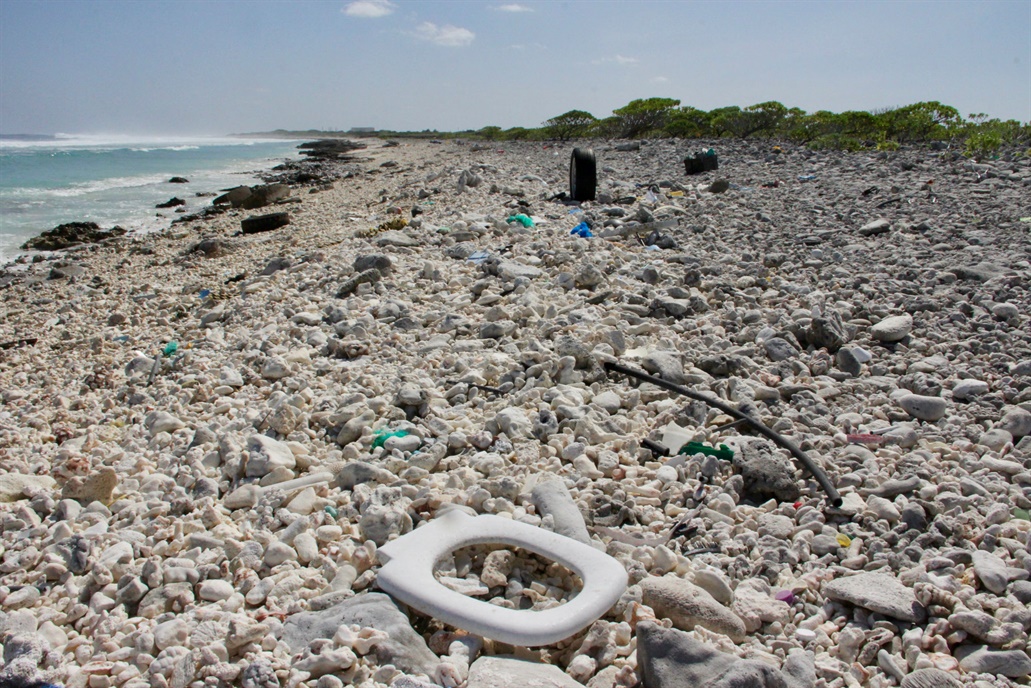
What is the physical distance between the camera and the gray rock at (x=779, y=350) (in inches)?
140

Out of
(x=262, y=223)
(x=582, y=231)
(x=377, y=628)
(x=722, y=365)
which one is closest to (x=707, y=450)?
(x=722, y=365)

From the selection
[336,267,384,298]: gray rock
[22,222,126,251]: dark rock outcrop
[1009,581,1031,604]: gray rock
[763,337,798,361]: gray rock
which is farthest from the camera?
[22,222,126,251]: dark rock outcrop

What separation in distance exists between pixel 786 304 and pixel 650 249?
173cm

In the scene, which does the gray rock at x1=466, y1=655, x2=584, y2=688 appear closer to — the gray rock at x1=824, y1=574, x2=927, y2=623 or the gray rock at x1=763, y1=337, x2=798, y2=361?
the gray rock at x1=824, y1=574, x2=927, y2=623

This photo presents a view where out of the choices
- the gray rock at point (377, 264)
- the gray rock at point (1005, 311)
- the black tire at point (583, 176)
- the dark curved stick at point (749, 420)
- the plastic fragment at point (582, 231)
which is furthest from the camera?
the black tire at point (583, 176)

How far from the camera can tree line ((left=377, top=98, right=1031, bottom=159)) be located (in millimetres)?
12805

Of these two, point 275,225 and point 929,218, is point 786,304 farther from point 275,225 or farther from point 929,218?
point 275,225

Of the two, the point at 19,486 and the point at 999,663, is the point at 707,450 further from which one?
the point at 19,486

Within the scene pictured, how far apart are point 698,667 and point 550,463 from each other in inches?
48.0

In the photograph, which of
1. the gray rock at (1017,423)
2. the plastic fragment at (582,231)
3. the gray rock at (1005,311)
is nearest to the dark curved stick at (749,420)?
the gray rock at (1017,423)

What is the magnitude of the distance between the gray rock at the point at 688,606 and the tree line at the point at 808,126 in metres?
11.3

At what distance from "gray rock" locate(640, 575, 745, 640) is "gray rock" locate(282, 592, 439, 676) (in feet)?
2.17

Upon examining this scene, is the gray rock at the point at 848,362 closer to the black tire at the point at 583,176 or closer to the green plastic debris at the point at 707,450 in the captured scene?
the green plastic debris at the point at 707,450

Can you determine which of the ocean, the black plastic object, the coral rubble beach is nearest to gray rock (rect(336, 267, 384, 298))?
the coral rubble beach
